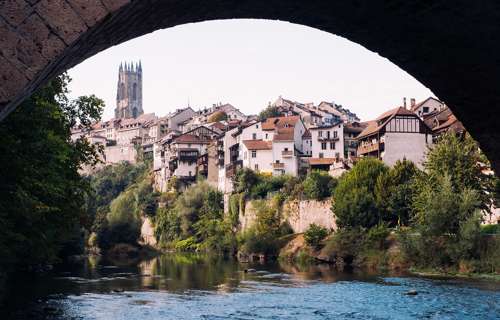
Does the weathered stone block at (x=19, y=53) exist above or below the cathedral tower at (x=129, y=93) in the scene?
below

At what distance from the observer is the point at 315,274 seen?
2662cm

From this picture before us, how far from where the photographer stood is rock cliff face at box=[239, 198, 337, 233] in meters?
39.8

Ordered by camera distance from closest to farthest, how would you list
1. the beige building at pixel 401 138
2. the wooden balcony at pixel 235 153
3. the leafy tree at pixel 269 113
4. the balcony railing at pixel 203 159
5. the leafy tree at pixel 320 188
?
the leafy tree at pixel 320 188
the beige building at pixel 401 138
the wooden balcony at pixel 235 153
the balcony railing at pixel 203 159
the leafy tree at pixel 269 113

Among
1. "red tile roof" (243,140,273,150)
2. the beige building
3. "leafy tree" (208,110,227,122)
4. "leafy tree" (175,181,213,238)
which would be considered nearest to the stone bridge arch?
the beige building

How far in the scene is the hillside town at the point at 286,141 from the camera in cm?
4459

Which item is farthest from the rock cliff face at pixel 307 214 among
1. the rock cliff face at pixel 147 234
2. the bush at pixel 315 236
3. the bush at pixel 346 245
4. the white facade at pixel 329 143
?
the rock cliff face at pixel 147 234

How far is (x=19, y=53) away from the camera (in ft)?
7.80

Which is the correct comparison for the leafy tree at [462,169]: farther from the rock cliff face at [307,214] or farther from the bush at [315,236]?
the rock cliff face at [307,214]

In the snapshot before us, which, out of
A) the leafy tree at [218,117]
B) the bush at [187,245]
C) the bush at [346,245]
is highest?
the leafy tree at [218,117]

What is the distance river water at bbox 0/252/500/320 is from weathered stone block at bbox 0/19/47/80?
14023 millimetres

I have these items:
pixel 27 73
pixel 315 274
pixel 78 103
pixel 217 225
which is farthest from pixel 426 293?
pixel 217 225

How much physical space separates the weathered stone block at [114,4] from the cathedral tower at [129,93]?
155m

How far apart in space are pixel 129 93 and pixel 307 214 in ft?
413

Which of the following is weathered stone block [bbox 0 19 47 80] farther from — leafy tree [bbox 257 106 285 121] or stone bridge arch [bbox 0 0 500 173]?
leafy tree [bbox 257 106 285 121]
